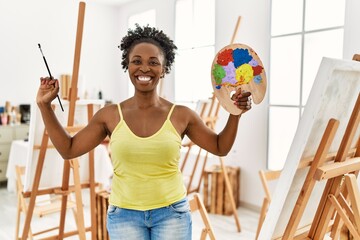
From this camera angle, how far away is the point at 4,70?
202 inches

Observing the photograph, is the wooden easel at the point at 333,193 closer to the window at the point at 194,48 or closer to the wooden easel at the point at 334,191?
the wooden easel at the point at 334,191

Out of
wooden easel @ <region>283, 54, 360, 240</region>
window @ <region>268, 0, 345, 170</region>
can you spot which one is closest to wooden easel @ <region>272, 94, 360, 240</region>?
wooden easel @ <region>283, 54, 360, 240</region>

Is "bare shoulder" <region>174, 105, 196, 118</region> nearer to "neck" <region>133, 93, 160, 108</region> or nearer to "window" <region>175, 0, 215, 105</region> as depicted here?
"neck" <region>133, 93, 160, 108</region>

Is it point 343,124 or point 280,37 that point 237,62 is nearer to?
point 343,124

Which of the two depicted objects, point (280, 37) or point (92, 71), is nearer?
point (280, 37)

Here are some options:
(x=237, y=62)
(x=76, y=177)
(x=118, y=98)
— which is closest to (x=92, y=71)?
(x=118, y=98)

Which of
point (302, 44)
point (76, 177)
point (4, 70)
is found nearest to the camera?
point (76, 177)

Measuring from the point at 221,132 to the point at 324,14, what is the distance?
7.67ft

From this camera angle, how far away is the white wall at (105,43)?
12.0ft

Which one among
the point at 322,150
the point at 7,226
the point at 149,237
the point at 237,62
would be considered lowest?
the point at 7,226

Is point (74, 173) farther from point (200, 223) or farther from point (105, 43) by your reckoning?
point (105, 43)

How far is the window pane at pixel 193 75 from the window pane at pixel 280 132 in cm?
111

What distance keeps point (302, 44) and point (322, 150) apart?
2.20 meters

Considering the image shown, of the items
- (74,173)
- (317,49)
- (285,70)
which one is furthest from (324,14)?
(74,173)
